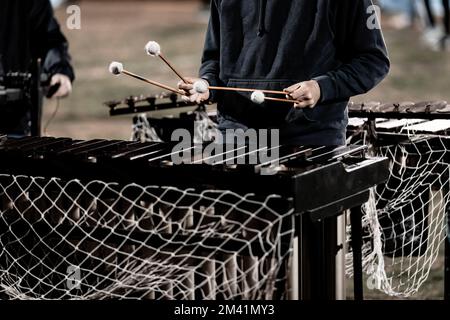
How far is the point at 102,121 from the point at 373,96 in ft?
8.10

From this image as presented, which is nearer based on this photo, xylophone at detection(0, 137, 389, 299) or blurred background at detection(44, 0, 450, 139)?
xylophone at detection(0, 137, 389, 299)

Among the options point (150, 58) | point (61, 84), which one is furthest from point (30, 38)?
point (150, 58)

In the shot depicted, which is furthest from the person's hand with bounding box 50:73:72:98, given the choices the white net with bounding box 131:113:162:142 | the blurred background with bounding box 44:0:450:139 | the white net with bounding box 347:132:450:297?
the blurred background with bounding box 44:0:450:139

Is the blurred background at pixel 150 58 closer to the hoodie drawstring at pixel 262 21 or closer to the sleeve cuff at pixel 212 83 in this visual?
the sleeve cuff at pixel 212 83

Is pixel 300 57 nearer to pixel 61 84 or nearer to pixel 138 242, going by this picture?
pixel 138 242

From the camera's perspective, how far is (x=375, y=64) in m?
3.59

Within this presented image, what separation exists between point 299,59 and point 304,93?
21 centimetres

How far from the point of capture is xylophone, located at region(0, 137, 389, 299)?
313cm

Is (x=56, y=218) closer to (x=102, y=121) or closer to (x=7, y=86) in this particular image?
(x=7, y=86)

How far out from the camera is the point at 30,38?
553 cm

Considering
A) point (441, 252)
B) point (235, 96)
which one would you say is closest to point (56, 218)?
point (235, 96)

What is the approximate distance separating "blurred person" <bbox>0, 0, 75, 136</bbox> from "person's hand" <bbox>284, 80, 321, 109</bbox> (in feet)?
6.67

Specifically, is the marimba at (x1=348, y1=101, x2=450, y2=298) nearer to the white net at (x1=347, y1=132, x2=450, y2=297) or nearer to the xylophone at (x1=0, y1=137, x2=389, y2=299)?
the white net at (x1=347, y1=132, x2=450, y2=297)

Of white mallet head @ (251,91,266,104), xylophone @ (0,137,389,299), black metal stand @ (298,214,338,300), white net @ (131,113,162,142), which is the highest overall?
white mallet head @ (251,91,266,104)
